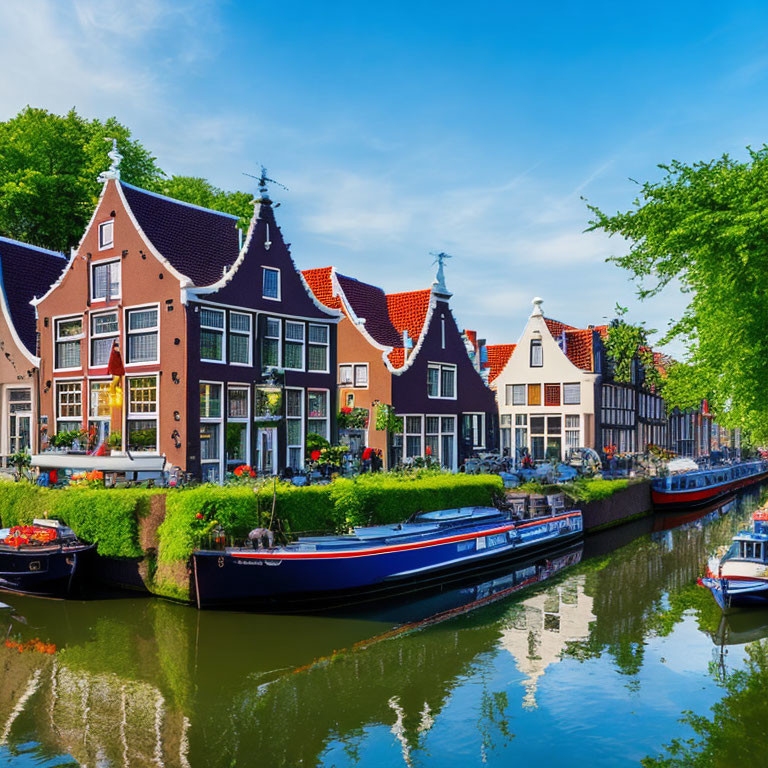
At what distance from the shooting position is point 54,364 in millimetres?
32406

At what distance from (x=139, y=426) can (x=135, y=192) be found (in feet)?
31.2

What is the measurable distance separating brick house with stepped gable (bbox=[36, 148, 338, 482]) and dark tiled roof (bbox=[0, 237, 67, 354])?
3.14 meters

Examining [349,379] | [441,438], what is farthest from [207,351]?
[441,438]

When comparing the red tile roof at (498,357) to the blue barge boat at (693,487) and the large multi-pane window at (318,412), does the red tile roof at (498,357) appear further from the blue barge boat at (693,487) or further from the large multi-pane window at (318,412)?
the large multi-pane window at (318,412)

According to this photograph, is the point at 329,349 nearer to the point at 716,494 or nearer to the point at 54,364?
the point at 54,364

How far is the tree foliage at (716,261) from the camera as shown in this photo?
2097cm

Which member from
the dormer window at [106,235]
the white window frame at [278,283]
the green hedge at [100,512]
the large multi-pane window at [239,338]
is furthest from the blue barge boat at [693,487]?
the green hedge at [100,512]

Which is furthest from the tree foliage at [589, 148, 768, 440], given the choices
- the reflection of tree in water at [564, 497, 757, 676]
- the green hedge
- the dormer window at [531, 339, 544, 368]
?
the dormer window at [531, 339, 544, 368]

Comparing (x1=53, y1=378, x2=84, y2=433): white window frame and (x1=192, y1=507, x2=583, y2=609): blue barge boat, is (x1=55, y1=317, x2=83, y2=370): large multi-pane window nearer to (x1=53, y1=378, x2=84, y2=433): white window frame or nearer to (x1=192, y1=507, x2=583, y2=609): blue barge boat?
(x1=53, y1=378, x2=84, y2=433): white window frame

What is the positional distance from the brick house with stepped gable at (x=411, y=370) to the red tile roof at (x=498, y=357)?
1616 cm

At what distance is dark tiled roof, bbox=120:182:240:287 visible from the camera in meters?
29.5

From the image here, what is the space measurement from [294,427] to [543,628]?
1550cm

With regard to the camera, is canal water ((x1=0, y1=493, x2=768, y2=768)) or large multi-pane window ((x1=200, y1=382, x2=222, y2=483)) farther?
large multi-pane window ((x1=200, y1=382, x2=222, y2=483))

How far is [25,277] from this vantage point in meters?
37.8
